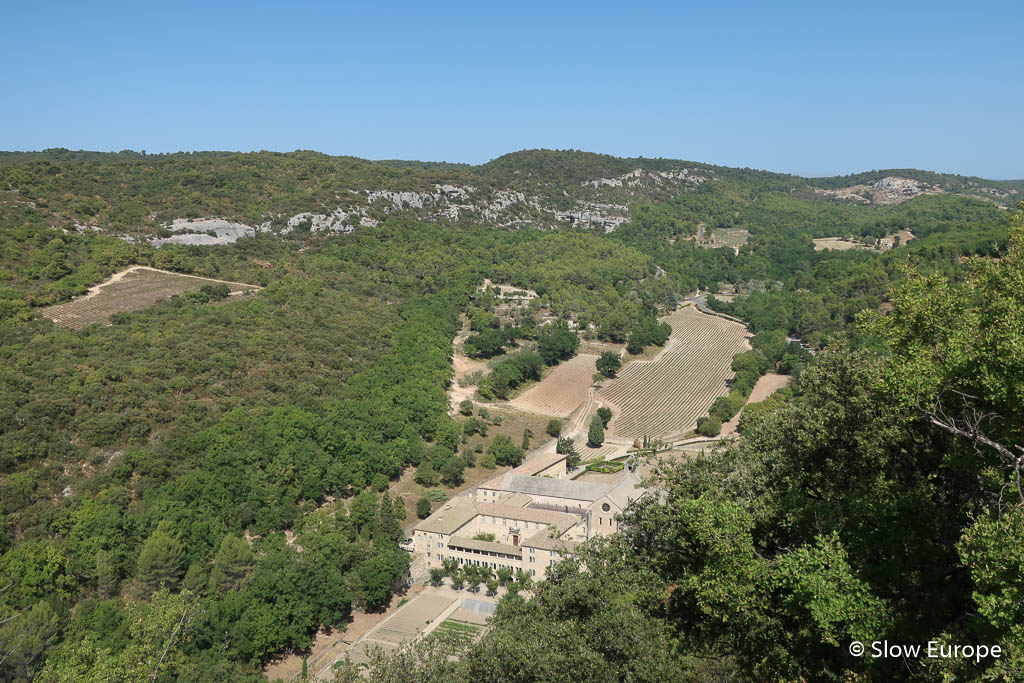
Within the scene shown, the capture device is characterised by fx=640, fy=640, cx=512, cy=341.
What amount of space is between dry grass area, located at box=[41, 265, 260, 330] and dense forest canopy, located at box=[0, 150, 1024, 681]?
1.34 metres

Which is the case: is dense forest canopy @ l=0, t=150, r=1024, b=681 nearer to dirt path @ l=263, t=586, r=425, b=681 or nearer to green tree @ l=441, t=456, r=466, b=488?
dirt path @ l=263, t=586, r=425, b=681

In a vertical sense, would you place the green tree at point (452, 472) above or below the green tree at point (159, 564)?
below

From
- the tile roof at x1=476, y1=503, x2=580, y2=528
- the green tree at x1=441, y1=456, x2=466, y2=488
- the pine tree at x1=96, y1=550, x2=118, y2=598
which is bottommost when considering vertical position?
the green tree at x1=441, y1=456, x2=466, y2=488

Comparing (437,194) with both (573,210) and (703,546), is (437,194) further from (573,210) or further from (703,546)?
(703,546)

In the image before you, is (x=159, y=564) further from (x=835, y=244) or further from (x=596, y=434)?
(x=835, y=244)

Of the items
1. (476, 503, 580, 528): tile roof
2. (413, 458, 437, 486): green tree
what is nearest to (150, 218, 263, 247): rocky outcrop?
(413, 458, 437, 486): green tree

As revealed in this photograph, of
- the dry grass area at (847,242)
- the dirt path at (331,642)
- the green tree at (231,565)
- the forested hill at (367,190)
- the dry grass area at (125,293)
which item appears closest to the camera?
the dirt path at (331,642)

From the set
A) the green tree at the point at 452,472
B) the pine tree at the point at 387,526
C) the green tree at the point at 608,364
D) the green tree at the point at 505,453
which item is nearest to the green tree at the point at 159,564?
the pine tree at the point at 387,526

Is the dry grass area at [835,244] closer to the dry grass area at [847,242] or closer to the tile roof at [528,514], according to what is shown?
the dry grass area at [847,242]

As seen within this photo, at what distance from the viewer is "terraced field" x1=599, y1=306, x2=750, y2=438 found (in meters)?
53.4

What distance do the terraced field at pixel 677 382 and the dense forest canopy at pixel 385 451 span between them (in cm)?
374

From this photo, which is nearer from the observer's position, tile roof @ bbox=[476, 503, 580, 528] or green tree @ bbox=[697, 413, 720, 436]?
tile roof @ bbox=[476, 503, 580, 528]

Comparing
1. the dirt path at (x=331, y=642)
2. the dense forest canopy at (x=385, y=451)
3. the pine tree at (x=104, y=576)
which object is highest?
the dense forest canopy at (x=385, y=451)

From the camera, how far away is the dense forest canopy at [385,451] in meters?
10.0
